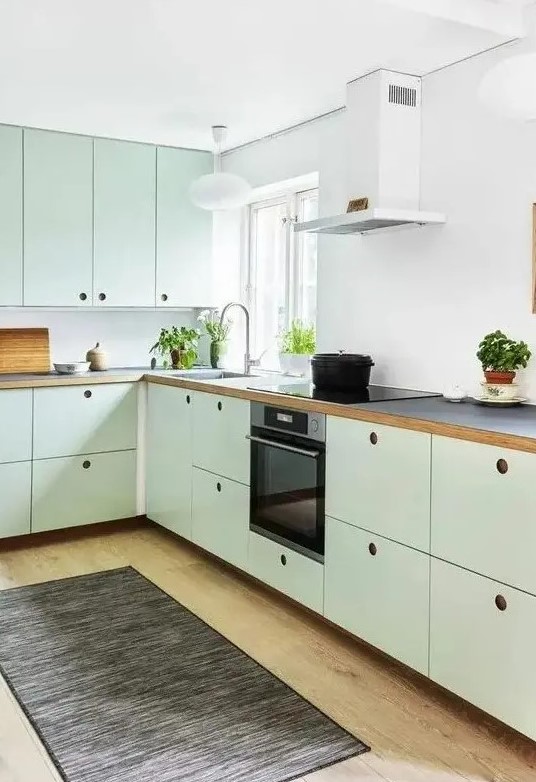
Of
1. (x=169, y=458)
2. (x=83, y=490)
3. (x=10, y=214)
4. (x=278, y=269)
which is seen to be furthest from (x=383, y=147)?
(x=83, y=490)

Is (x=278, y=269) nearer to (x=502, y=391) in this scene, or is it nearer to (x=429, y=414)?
(x=502, y=391)

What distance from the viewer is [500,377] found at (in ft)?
9.31

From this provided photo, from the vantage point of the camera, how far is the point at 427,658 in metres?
2.46

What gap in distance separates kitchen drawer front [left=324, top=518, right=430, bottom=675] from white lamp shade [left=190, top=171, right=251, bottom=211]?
184cm

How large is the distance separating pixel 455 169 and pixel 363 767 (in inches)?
88.3

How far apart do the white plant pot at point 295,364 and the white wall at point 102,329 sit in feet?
3.47

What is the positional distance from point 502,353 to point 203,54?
1.61 m

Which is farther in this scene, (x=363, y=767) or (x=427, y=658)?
(x=427, y=658)

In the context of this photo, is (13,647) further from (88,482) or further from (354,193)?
(354,193)

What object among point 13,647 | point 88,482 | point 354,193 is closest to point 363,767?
point 13,647

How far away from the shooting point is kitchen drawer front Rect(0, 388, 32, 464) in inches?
155

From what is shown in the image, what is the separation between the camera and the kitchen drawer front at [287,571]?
299 cm

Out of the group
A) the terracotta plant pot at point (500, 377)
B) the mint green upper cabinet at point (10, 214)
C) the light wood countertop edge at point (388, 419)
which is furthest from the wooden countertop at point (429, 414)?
the mint green upper cabinet at point (10, 214)

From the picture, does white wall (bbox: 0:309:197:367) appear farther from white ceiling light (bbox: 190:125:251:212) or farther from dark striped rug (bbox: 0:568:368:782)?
dark striped rug (bbox: 0:568:368:782)
